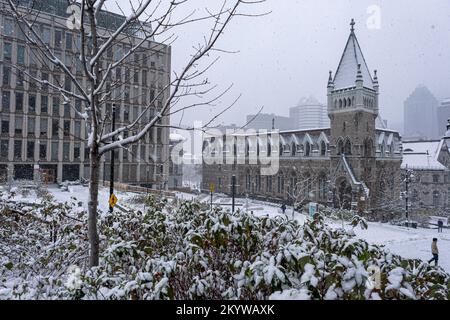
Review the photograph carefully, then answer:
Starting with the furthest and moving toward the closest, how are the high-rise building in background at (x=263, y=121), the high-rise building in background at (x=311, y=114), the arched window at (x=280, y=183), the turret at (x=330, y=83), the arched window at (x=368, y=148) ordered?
the high-rise building in background at (x=311, y=114)
the arched window at (x=280, y=183)
the turret at (x=330, y=83)
the arched window at (x=368, y=148)
the high-rise building in background at (x=263, y=121)

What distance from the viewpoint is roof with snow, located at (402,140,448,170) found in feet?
127

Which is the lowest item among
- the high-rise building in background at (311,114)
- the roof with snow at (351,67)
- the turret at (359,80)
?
the turret at (359,80)

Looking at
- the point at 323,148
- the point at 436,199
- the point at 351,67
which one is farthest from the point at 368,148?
the point at 436,199

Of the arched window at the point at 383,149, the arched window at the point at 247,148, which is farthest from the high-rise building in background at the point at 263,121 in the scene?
the arched window at the point at 383,149

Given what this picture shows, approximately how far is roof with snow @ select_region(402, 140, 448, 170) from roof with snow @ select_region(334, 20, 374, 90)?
12.7 m

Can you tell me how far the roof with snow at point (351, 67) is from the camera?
110 ft

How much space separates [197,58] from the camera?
13.6 feet

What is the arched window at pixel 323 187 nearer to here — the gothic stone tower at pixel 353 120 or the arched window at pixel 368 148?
the gothic stone tower at pixel 353 120

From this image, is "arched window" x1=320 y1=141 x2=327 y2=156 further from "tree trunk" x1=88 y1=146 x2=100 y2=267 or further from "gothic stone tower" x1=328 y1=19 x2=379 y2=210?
"tree trunk" x1=88 y1=146 x2=100 y2=267

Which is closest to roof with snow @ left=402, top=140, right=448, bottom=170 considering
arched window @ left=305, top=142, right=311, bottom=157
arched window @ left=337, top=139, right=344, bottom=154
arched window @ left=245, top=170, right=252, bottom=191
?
arched window @ left=337, top=139, right=344, bottom=154
